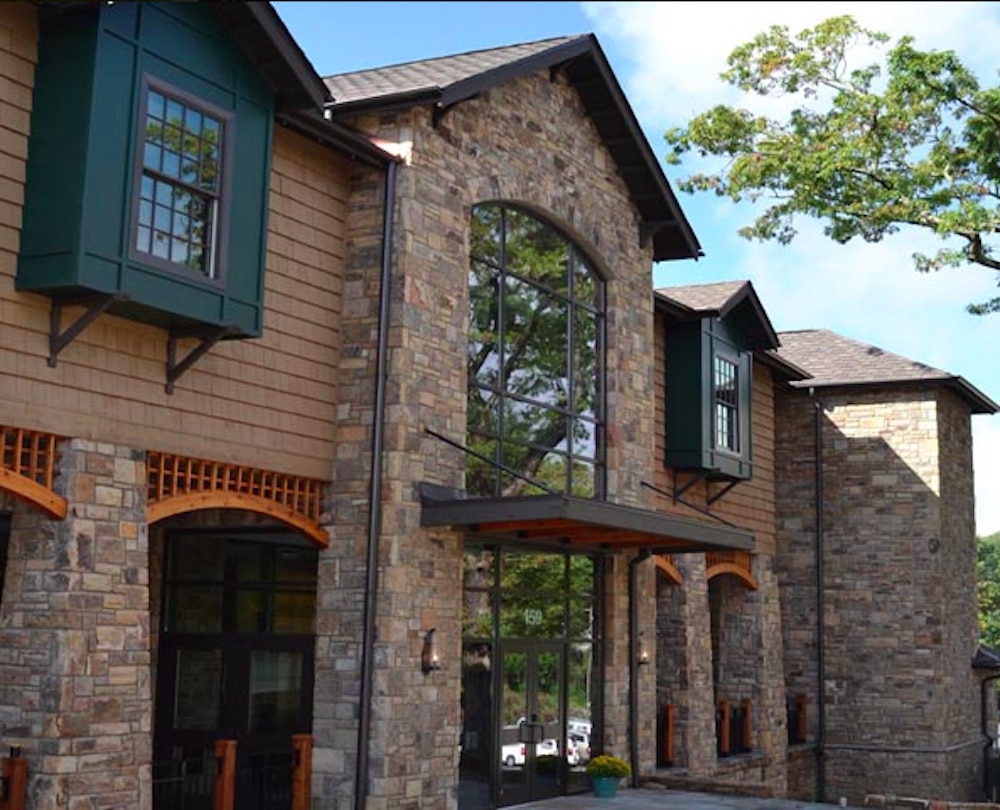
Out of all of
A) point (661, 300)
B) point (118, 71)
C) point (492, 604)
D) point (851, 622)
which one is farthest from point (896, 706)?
point (118, 71)

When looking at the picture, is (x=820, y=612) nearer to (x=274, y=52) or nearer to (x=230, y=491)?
(x=230, y=491)

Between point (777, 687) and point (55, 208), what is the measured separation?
18621 millimetres

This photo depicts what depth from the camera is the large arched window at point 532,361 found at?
1666 centimetres

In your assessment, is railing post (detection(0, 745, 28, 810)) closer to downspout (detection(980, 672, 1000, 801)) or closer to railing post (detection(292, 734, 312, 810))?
railing post (detection(292, 734, 312, 810))

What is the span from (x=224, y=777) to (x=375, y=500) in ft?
10.8

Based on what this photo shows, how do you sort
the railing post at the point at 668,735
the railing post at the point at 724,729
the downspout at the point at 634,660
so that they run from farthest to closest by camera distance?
the railing post at the point at 724,729
the railing post at the point at 668,735
the downspout at the point at 634,660

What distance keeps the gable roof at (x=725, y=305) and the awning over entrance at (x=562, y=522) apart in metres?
5.01

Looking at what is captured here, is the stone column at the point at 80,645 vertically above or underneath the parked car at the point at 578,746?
above

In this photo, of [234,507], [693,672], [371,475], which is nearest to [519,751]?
[371,475]

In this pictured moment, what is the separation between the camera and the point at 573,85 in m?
18.7

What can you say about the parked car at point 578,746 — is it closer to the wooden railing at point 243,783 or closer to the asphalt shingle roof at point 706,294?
the wooden railing at point 243,783

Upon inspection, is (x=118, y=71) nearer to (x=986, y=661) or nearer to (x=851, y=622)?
(x=851, y=622)

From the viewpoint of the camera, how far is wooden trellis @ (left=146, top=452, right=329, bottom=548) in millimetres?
12688

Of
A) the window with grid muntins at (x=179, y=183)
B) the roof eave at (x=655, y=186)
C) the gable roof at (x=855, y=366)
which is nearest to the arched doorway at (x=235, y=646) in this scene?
the window with grid muntins at (x=179, y=183)
